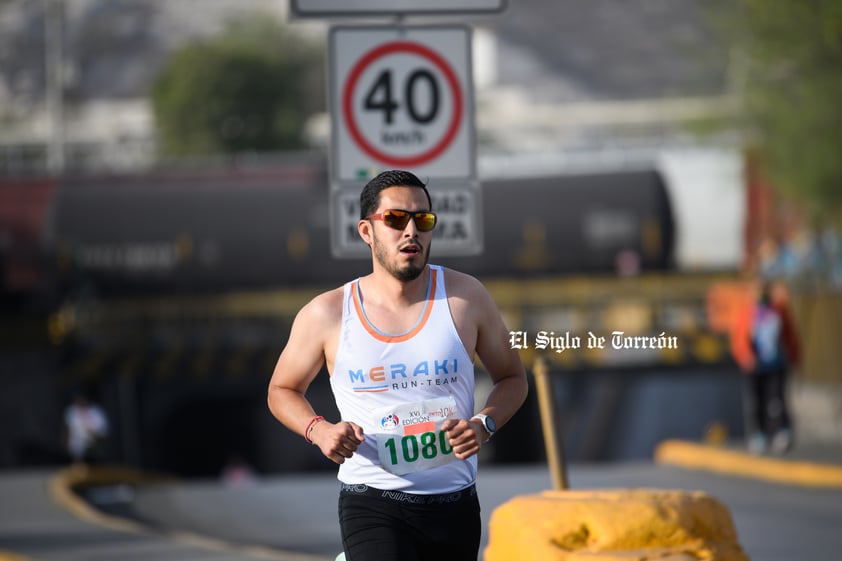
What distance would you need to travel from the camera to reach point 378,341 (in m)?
5.44

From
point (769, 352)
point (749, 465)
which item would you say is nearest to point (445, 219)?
point (769, 352)

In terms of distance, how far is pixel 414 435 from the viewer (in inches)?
210

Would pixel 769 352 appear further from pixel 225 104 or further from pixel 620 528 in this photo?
pixel 225 104

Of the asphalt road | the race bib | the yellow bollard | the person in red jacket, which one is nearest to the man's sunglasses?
the race bib

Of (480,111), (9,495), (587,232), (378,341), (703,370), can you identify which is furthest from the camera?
(480,111)

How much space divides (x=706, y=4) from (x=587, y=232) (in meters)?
9.56

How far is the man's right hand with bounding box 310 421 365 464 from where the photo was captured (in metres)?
5.24

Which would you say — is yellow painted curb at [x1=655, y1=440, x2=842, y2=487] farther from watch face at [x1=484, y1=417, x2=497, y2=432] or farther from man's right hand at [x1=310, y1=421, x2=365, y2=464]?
man's right hand at [x1=310, y1=421, x2=365, y2=464]

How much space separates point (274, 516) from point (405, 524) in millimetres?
11127

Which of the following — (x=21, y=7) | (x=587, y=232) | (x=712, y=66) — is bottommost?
(x=587, y=232)

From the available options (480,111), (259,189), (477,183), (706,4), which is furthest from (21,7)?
(477,183)

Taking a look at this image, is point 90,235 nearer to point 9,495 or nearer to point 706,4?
point 706,4

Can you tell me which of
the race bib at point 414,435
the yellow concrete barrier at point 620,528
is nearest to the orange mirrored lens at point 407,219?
the race bib at point 414,435

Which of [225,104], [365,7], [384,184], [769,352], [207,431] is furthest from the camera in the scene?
[225,104]
